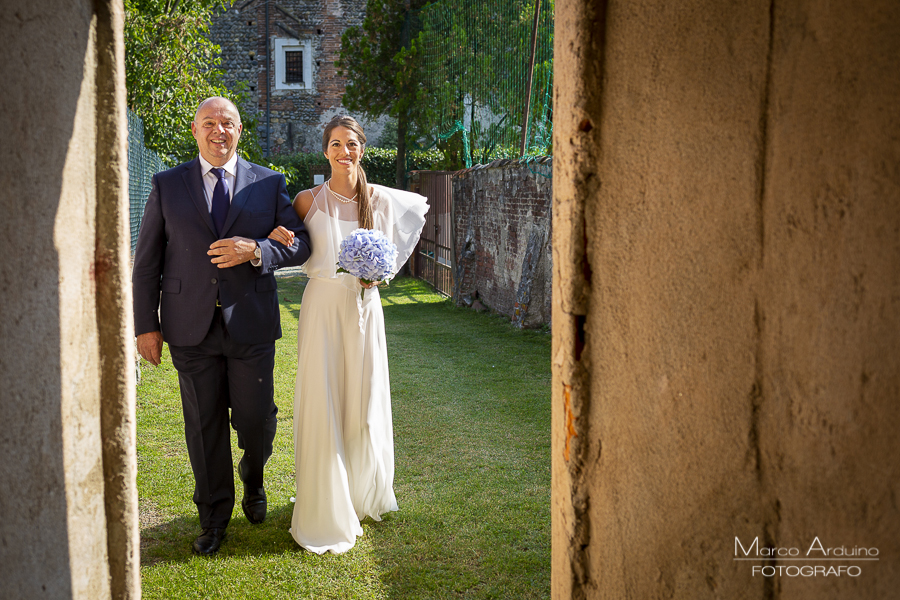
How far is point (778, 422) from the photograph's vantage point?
4.71ft

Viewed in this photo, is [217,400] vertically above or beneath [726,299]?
beneath

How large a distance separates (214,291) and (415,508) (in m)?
1.69

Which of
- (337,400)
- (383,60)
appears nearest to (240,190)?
(337,400)

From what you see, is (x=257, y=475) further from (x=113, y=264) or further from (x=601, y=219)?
(x=601, y=219)

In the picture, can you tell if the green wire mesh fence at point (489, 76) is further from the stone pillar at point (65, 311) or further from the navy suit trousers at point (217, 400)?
the stone pillar at point (65, 311)

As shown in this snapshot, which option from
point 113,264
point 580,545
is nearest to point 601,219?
point 580,545

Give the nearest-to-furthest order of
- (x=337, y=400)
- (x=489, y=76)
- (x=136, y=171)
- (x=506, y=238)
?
1. (x=337, y=400)
2. (x=136, y=171)
3. (x=506, y=238)
4. (x=489, y=76)

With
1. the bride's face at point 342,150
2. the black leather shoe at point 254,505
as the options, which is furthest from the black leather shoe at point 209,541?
the bride's face at point 342,150

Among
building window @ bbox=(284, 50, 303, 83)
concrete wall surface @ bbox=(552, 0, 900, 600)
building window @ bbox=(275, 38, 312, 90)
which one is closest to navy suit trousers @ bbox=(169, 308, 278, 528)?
concrete wall surface @ bbox=(552, 0, 900, 600)

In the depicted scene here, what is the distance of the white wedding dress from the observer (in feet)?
12.5

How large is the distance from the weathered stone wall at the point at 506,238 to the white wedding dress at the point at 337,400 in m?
5.30

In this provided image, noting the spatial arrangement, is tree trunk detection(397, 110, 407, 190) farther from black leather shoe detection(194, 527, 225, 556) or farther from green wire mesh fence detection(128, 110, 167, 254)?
black leather shoe detection(194, 527, 225, 556)

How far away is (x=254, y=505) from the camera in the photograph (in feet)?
13.3

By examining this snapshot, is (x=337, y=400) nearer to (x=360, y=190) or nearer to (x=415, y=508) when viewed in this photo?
(x=415, y=508)
